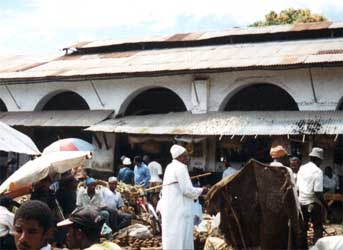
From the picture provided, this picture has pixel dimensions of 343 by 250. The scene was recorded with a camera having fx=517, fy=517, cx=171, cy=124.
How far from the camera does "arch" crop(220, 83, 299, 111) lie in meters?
14.1

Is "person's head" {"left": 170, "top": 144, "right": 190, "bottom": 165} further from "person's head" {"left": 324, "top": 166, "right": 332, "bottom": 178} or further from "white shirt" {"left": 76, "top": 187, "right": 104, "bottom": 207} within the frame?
"person's head" {"left": 324, "top": 166, "right": 332, "bottom": 178}

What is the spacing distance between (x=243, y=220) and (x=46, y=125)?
402 inches

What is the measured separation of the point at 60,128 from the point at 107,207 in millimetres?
8238

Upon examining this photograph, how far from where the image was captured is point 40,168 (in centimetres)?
662

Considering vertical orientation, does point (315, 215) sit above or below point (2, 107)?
below

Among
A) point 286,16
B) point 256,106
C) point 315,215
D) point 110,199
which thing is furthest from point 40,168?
point 286,16

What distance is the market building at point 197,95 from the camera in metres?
12.5

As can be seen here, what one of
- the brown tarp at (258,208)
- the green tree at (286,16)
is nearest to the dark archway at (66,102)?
the brown tarp at (258,208)

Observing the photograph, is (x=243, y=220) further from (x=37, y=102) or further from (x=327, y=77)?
(x=37, y=102)

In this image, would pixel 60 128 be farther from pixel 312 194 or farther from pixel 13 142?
pixel 312 194

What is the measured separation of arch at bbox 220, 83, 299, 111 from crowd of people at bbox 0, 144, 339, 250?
288 centimetres

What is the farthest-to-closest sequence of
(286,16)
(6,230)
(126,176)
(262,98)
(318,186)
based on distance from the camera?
(286,16) → (262,98) → (126,176) → (318,186) → (6,230)

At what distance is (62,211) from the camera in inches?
273

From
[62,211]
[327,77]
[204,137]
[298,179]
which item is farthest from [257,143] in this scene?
[62,211]
